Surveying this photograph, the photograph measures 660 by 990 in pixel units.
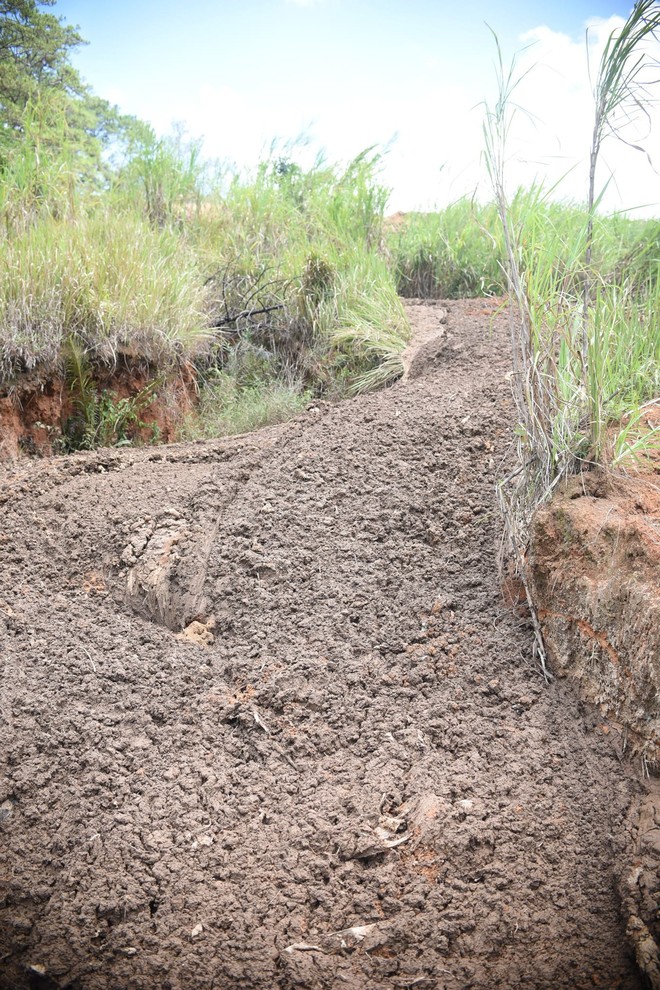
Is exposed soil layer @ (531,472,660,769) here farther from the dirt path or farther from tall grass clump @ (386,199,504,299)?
tall grass clump @ (386,199,504,299)

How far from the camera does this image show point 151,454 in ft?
11.2

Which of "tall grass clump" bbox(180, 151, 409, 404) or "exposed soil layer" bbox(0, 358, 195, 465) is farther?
"tall grass clump" bbox(180, 151, 409, 404)

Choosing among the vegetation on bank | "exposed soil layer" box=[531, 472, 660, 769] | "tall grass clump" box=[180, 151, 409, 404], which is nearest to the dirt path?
"exposed soil layer" box=[531, 472, 660, 769]

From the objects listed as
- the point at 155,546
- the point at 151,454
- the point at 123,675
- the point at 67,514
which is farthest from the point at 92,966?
the point at 151,454

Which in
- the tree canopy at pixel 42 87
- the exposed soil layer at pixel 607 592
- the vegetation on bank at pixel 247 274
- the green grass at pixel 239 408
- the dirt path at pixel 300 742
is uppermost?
the tree canopy at pixel 42 87

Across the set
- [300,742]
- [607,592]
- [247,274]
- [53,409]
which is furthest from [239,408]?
[607,592]

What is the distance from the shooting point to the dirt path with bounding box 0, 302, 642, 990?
154 centimetres

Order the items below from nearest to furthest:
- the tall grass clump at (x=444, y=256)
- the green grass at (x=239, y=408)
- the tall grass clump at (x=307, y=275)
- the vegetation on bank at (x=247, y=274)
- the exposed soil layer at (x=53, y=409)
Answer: the vegetation on bank at (x=247, y=274), the exposed soil layer at (x=53, y=409), the green grass at (x=239, y=408), the tall grass clump at (x=307, y=275), the tall grass clump at (x=444, y=256)

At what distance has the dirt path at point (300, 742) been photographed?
1536mm

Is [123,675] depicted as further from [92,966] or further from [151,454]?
[151,454]

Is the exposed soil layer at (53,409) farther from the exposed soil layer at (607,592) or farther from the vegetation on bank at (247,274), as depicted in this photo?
the exposed soil layer at (607,592)

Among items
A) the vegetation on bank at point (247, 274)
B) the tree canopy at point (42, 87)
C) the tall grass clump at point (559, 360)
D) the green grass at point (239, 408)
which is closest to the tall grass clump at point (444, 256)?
the vegetation on bank at point (247, 274)

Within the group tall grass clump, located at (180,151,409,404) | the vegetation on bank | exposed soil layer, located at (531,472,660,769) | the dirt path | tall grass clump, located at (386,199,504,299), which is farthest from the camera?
tall grass clump, located at (386,199,504,299)

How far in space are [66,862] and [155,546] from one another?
111 centimetres
